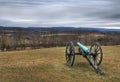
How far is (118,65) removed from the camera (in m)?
12.6

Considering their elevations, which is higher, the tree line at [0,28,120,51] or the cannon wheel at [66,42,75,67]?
the cannon wheel at [66,42,75,67]

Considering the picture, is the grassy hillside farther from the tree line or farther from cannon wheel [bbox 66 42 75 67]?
the tree line

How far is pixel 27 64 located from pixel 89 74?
3699 mm

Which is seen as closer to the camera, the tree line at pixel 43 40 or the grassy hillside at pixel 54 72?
the grassy hillside at pixel 54 72

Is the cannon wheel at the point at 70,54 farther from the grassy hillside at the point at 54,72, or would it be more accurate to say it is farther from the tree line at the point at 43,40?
the tree line at the point at 43,40

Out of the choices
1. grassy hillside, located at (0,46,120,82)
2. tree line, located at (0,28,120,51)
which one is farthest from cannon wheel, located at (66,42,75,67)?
tree line, located at (0,28,120,51)

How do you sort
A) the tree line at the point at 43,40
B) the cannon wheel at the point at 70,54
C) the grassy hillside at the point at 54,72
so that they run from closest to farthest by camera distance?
the grassy hillside at the point at 54,72 < the cannon wheel at the point at 70,54 < the tree line at the point at 43,40

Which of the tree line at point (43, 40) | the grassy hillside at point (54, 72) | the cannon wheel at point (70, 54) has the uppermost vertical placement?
the cannon wheel at point (70, 54)

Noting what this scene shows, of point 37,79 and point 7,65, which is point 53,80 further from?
point 7,65

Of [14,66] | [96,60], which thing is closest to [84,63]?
[96,60]

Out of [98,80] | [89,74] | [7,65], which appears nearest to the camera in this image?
[98,80]

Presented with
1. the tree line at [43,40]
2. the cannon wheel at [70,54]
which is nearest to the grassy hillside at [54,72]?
the cannon wheel at [70,54]

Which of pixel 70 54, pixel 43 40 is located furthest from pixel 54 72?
pixel 43 40

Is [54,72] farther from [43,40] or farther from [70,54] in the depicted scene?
[43,40]
